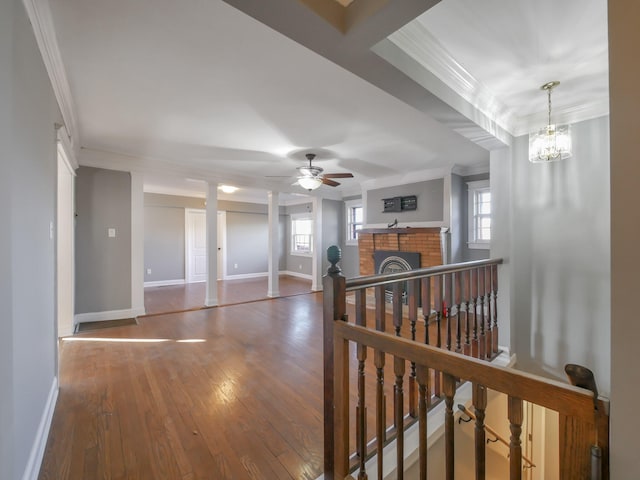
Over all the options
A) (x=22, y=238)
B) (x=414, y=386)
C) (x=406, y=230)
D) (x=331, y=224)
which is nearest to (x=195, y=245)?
(x=331, y=224)

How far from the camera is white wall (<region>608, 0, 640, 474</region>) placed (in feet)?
2.59

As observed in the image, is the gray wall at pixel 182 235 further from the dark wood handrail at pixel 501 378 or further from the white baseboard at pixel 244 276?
the dark wood handrail at pixel 501 378

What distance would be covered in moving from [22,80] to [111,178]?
10.5 ft

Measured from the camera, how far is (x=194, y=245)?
7.54 metres

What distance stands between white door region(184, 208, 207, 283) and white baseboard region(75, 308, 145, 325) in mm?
3211

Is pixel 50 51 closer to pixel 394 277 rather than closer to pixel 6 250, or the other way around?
pixel 6 250

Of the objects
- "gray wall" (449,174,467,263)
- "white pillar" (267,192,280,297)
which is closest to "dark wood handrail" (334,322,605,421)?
"gray wall" (449,174,467,263)

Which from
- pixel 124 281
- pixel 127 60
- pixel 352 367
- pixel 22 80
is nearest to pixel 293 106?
pixel 127 60

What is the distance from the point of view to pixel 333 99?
2.47m

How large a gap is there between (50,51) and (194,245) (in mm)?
6147

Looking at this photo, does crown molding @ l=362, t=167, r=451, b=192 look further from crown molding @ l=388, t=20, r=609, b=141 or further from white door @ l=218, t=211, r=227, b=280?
white door @ l=218, t=211, r=227, b=280

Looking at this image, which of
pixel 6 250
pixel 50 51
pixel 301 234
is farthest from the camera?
pixel 301 234

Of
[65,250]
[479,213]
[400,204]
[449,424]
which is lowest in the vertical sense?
[449,424]

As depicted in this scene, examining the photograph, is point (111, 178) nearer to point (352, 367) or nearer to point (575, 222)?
point (352, 367)
